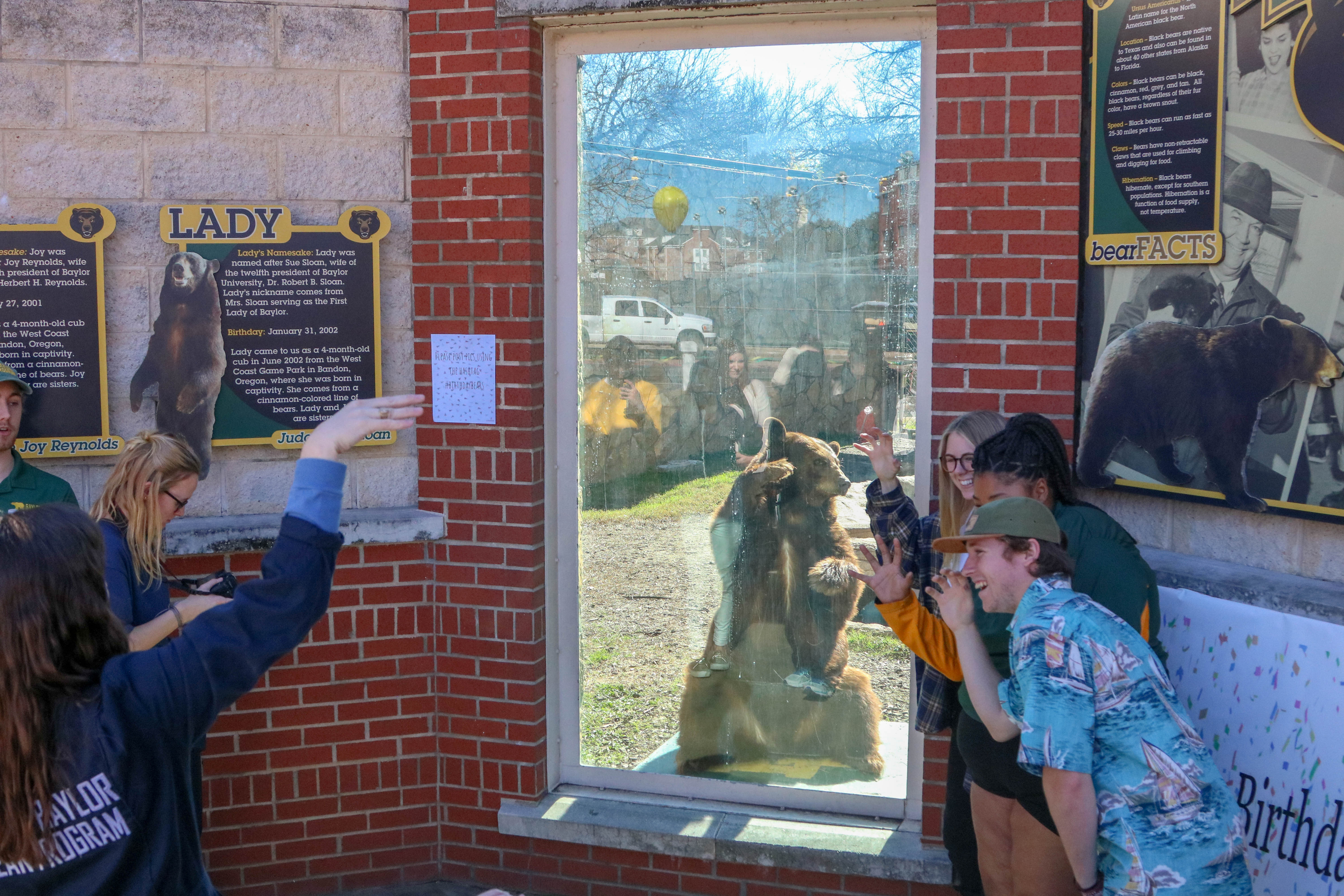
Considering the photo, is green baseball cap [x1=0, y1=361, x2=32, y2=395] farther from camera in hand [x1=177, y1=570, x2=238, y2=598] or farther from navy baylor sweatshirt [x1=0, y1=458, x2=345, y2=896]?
navy baylor sweatshirt [x1=0, y1=458, x2=345, y2=896]

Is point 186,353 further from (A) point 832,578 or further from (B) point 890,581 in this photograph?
(B) point 890,581

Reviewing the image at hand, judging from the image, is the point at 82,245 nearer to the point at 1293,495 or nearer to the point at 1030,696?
the point at 1030,696

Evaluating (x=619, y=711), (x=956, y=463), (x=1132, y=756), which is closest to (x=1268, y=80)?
(x=956, y=463)

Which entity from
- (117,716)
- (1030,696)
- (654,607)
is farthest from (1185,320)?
(117,716)

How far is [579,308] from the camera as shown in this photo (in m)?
4.64

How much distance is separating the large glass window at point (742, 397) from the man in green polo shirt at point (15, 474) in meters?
1.97

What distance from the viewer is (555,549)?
4695 mm

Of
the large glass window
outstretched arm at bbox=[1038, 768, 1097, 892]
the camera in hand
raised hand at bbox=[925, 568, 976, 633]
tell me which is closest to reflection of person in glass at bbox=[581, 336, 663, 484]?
the large glass window

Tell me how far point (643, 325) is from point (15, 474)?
7.79 feet

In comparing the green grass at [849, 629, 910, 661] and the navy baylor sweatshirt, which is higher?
the navy baylor sweatshirt

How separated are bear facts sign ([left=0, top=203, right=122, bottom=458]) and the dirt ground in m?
2.00

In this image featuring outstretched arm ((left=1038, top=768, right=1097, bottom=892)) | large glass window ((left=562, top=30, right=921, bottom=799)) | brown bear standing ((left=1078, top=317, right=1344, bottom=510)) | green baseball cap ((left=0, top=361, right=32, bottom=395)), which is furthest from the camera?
large glass window ((left=562, top=30, right=921, bottom=799))

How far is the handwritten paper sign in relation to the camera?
14.7ft

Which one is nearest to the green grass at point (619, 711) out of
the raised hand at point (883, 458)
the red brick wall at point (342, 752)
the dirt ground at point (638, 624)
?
the dirt ground at point (638, 624)
